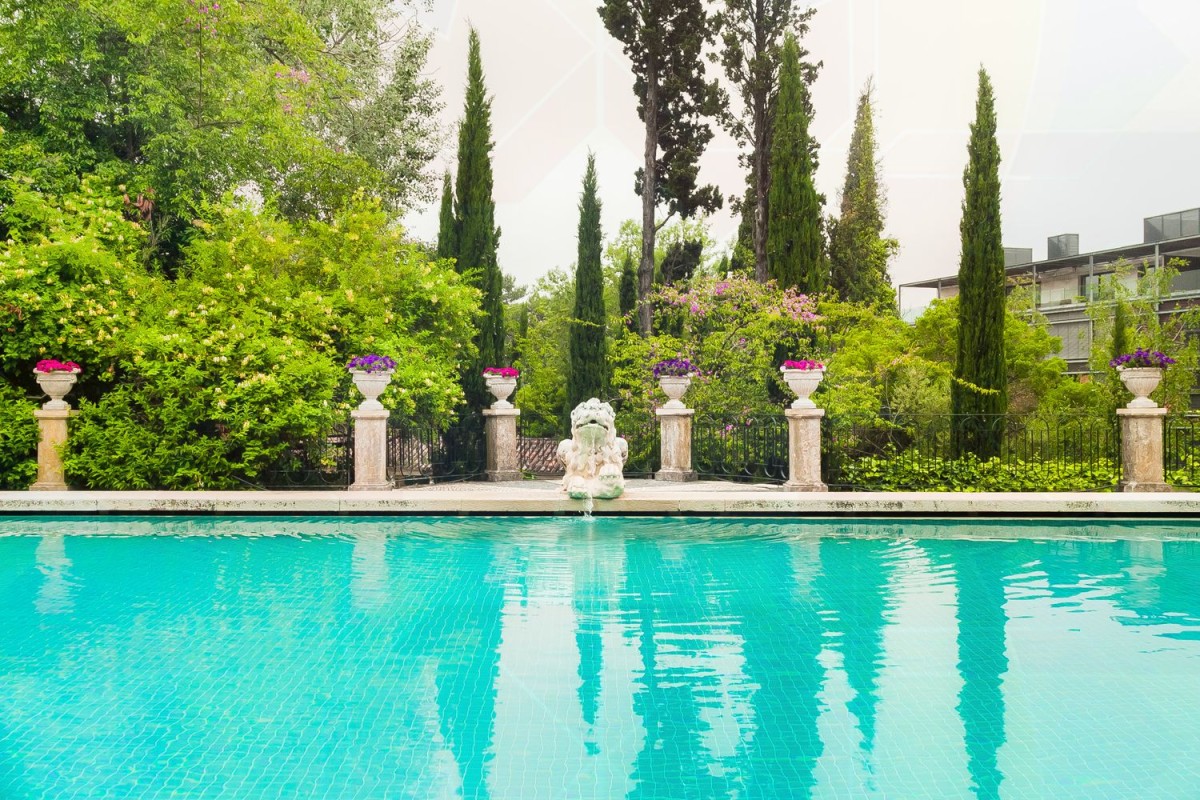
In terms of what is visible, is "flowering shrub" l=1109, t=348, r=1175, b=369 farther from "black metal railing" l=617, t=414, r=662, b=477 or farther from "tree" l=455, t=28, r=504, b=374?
"tree" l=455, t=28, r=504, b=374

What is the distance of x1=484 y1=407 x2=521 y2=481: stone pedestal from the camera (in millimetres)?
16547

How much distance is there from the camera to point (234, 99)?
18.1 m

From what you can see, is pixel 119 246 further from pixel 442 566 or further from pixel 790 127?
pixel 790 127

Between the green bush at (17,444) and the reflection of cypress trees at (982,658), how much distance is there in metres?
12.9

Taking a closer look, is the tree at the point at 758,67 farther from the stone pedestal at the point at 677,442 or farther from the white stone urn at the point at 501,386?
the white stone urn at the point at 501,386

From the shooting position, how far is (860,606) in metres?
6.68

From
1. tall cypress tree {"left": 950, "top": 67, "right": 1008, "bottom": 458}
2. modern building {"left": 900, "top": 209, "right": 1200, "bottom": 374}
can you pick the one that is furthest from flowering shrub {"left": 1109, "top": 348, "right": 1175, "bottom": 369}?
modern building {"left": 900, "top": 209, "right": 1200, "bottom": 374}

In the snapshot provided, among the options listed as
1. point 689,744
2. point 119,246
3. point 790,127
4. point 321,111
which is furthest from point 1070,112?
point 689,744

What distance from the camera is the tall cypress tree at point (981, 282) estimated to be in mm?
16703

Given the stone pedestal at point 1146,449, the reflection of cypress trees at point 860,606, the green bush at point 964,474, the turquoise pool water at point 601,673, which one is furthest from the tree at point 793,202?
the turquoise pool water at point 601,673

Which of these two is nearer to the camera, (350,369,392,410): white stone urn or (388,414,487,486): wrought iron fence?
(350,369,392,410): white stone urn

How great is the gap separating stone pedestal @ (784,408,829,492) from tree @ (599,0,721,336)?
12451mm

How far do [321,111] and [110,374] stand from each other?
8.62 m

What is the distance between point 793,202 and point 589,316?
533cm
